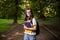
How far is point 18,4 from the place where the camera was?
15.1m

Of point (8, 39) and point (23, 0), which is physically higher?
point (23, 0)

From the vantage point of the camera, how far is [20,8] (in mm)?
15266

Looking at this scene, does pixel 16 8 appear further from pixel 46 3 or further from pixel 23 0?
pixel 46 3

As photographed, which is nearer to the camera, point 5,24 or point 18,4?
point 5,24

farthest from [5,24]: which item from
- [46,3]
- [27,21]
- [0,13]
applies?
[27,21]

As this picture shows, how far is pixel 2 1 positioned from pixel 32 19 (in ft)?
22.4

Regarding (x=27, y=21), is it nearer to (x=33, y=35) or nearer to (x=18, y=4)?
(x=33, y=35)

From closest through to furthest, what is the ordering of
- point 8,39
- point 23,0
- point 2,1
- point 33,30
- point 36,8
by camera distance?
point 33,30, point 8,39, point 2,1, point 36,8, point 23,0

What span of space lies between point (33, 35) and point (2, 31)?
18.0 ft

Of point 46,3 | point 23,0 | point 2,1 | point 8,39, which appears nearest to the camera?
point 8,39

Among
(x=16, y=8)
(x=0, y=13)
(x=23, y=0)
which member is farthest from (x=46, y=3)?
(x=16, y=8)

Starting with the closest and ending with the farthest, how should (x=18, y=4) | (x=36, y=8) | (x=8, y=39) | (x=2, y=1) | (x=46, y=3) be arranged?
(x=8, y=39) → (x=46, y=3) → (x=2, y=1) → (x=36, y=8) → (x=18, y=4)

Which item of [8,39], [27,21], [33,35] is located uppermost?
[27,21]

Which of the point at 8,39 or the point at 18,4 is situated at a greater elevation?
the point at 18,4
